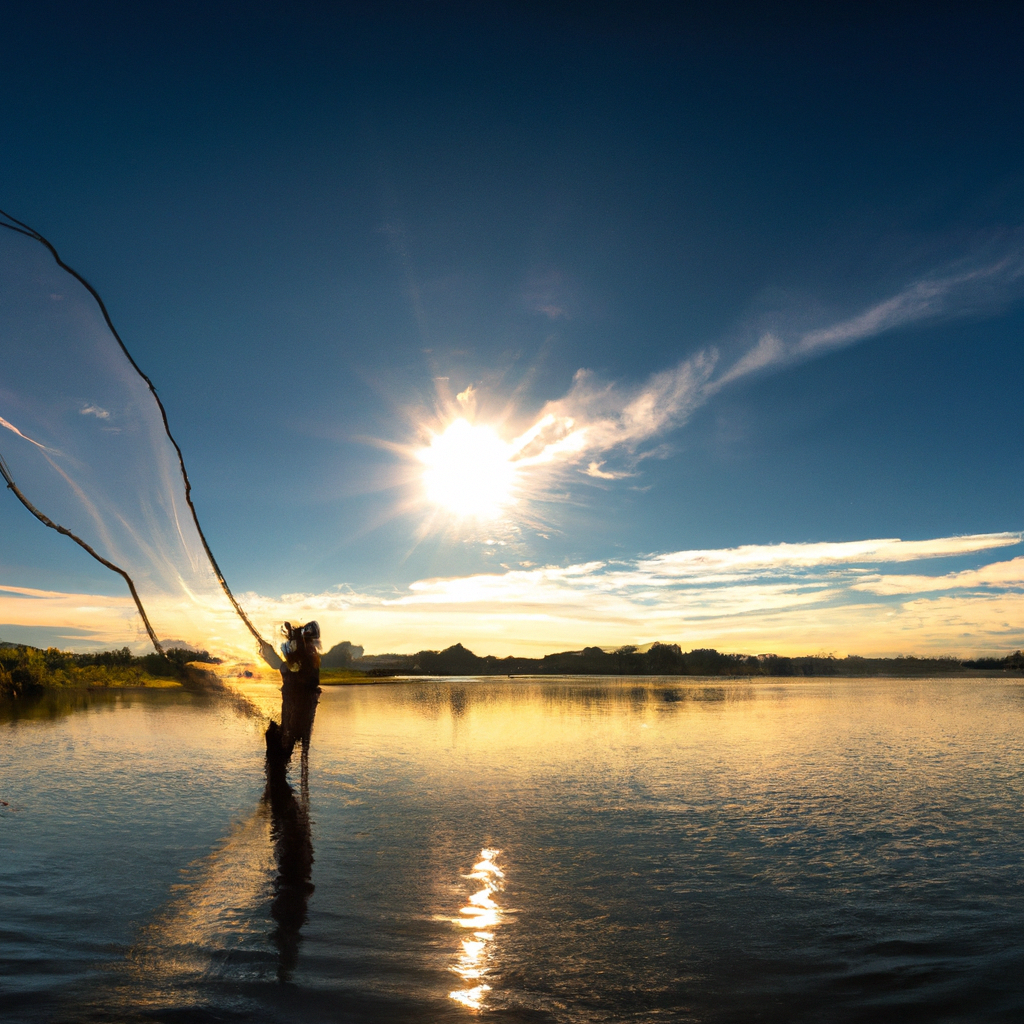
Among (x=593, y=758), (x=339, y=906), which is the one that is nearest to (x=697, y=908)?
(x=339, y=906)

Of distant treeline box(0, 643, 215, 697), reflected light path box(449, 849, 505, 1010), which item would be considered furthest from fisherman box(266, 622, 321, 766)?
distant treeline box(0, 643, 215, 697)

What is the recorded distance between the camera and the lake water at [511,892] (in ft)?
33.0

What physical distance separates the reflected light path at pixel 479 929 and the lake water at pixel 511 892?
65 mm

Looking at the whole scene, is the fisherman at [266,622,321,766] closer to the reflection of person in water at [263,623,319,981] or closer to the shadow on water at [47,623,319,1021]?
the reflection of person in water at [263,623,319,981]

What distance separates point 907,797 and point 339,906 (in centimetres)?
2400

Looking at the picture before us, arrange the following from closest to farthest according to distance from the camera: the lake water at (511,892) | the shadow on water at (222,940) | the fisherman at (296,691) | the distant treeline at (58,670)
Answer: the shadow on water at (222,940)
the lake water at (511,892)
the fisherman at (296,691)
the distant treeline at (58,670)

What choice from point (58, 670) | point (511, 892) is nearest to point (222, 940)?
point (511, 892)

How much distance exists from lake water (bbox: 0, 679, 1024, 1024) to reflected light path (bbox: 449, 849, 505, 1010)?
0.06 metres

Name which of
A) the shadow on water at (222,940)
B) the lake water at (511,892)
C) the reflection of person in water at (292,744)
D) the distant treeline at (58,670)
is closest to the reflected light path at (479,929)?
the lake water at (511,892)

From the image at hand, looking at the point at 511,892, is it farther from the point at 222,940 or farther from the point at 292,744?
the point at 292,744

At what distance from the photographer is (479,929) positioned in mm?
13055

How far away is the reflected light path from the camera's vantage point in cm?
1015

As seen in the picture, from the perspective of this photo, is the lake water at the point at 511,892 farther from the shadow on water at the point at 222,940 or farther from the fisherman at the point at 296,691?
A: the fisherman at the point at 296,691

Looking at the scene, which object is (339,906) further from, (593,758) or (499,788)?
(593,758)
